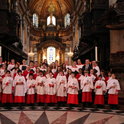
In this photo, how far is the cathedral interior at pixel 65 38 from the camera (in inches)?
244

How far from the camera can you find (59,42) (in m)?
32.5

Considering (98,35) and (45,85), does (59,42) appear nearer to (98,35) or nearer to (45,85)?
(98,35)

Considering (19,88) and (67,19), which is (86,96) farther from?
(67,19)

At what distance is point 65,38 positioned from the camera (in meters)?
34.1

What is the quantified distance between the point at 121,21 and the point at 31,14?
1021 inches

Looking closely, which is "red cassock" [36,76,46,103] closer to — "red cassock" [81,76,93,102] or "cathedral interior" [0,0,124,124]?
"cathedral interior" [0,0,124,124]

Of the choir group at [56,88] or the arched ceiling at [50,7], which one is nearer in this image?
the choir group at [56,88]

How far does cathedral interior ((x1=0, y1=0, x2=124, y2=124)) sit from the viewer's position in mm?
6199

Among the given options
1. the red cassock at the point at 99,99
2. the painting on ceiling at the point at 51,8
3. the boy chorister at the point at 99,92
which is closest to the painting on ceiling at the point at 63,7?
the painting on ceiling at the point at 51,8

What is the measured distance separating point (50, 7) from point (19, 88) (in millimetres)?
29448

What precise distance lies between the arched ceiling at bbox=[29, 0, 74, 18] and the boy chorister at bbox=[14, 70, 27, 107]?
26.5 m

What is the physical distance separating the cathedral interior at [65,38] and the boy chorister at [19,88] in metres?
0.65

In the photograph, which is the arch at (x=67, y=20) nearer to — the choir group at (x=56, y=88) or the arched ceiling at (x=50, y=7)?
the arched ceiling at (x=50, y=7)

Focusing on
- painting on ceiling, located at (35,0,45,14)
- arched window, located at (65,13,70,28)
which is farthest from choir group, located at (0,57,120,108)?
painting on ceiling, located at (35,0,45,14)
